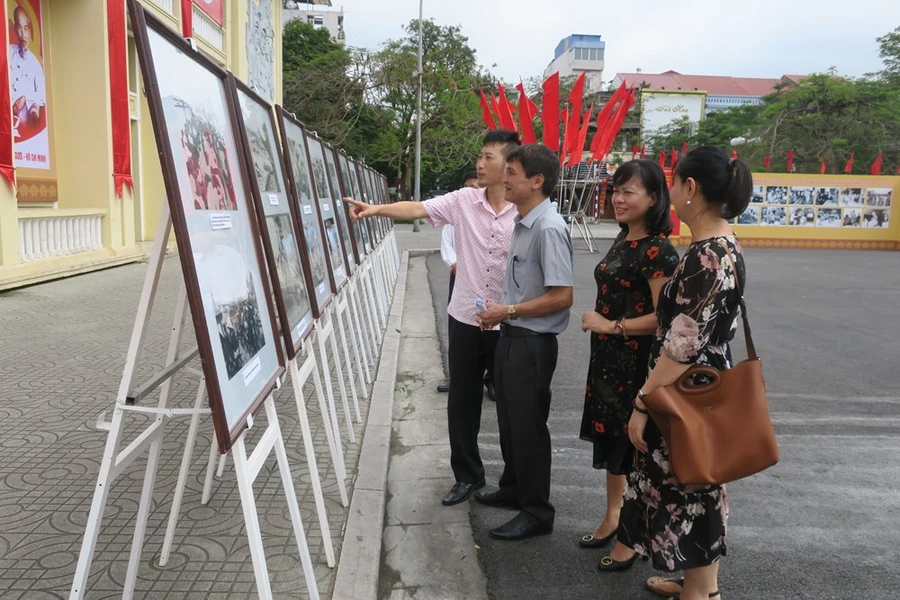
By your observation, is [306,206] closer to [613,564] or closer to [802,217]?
[613,564]

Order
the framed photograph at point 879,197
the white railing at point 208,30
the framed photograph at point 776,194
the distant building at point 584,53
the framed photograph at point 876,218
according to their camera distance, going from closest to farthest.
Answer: the white railing at point 208,30 → the framed photograph at point 776,194 → the framed photograph at point 879,197 → the framed photograph at point 876,218 → the distant building at point 584,53

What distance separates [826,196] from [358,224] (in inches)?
887

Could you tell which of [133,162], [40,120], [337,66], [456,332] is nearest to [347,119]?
[337,66]

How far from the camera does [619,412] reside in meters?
3.10

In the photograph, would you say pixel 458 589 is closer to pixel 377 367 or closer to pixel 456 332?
pixel 456 332

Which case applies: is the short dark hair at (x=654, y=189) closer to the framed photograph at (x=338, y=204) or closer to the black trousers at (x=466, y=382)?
the black trousers at (x=466, y=382)

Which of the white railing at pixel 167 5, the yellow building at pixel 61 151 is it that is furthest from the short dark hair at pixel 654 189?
the white railing at pixel 167 5

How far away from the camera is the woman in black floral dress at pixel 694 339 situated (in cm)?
240

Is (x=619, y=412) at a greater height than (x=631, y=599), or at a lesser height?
greater

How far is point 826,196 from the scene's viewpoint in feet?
80.1

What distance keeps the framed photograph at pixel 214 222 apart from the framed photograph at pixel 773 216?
2479 cm

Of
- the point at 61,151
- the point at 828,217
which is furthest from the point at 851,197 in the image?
the point at 61,151

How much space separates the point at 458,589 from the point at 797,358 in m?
5.99

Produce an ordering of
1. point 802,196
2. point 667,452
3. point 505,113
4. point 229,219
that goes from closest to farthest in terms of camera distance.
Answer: point 229,219, point 667,452, point 505,113, point 802,196
